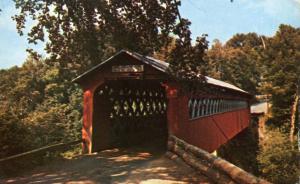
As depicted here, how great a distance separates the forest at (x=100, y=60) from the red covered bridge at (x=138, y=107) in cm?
84

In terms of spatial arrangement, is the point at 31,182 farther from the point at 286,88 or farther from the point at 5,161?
the point at 286,88

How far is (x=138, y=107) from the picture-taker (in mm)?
17156

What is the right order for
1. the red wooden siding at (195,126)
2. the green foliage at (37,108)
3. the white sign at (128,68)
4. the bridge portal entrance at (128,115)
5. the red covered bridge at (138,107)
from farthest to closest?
the bridge portal entrance at (128,115), the white sign at (128,68), the red covered bridge at (138,107), the red wooden siding at (195,126), the green foliage at (37,108)

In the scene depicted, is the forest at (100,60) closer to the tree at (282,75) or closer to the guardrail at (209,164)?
the tree at (282,75)

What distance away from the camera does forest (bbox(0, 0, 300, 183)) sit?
10117mm

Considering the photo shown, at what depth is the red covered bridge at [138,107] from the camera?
13.1m

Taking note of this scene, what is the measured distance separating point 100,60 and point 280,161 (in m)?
20.7

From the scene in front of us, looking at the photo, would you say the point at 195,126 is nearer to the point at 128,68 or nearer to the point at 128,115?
the point at 128,115

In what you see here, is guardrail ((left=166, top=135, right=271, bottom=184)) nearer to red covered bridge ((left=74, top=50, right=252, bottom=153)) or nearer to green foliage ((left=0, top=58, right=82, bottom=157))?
red covered bridge ((left=74, top=50, right=252, bottom=153))

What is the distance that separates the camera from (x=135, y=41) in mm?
10992

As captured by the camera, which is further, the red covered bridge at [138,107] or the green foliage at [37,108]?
the red covered bridge at [138,107]

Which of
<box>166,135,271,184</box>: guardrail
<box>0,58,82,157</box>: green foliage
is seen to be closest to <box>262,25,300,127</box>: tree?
<box>0,58,82,157</box>: green foliage

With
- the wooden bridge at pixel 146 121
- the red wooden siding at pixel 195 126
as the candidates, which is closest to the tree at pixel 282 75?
the red wooden siding at pixel 195 126

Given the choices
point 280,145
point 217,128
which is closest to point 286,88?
point 280,145
